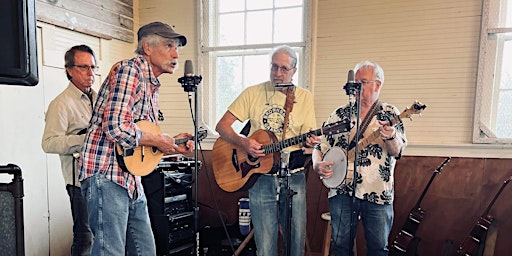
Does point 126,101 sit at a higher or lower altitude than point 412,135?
higher

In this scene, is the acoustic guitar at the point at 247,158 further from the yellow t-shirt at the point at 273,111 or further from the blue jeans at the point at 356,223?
the blue jeans at the point at 356,223

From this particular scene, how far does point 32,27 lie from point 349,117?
1.57 metres

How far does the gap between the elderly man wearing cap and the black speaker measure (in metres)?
0.63

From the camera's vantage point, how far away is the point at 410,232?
8.30ft

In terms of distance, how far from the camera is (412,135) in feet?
9.07

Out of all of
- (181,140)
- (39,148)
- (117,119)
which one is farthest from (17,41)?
(39,148)

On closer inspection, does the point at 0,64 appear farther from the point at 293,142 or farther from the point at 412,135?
the point at 412,135

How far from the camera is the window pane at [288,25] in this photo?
3.10m

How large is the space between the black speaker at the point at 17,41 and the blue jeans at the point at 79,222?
1408mm

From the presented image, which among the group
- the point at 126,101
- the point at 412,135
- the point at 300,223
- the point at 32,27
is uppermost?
the point at 32,27

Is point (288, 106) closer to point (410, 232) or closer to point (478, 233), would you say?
point (410, 232)

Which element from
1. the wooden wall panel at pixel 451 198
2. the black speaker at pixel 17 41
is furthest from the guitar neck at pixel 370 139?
the black speaker at pixel 17 41

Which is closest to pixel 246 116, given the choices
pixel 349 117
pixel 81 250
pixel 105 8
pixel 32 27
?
pixel 349 117

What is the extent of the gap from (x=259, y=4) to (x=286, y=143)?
1813mm
